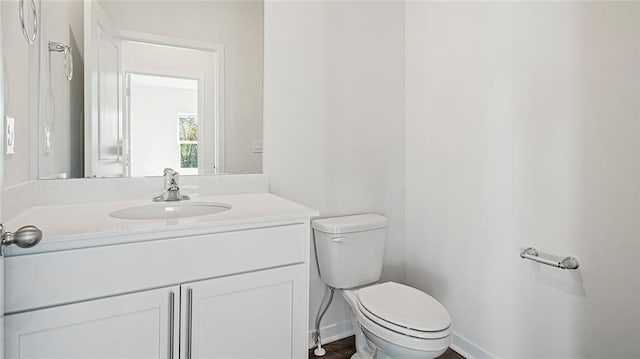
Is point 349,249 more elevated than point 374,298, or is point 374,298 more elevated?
point 349,249

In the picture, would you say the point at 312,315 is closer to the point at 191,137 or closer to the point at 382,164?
the point at 382,164

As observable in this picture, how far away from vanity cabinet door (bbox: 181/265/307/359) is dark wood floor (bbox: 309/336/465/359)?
2.02 feet

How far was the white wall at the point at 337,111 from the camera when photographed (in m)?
1.77

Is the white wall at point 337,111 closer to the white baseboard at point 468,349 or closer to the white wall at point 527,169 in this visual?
the white wall at point 527,169

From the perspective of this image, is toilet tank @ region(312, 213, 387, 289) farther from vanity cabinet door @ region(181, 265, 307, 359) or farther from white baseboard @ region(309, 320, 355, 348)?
vanity cabinet door @ region(181, 265, 307, 359)

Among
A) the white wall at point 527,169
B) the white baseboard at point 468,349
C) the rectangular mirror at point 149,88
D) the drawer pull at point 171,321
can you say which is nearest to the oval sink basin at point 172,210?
the rectangular mirror at point 149,88

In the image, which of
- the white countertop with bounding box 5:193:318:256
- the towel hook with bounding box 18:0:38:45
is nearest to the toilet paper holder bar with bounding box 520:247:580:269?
the white countertop with bounding box 5:193:318:256

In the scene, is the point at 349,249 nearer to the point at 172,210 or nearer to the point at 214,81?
the point at 172,210

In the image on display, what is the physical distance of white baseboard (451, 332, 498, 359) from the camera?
1.65 meters

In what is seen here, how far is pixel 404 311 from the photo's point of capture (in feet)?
4.44

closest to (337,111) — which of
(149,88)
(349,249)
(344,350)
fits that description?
(349,249)

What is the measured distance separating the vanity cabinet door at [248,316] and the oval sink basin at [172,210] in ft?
1.22

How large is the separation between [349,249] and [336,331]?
22.8 inches

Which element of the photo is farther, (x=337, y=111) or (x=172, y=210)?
(x=337, y=111)
